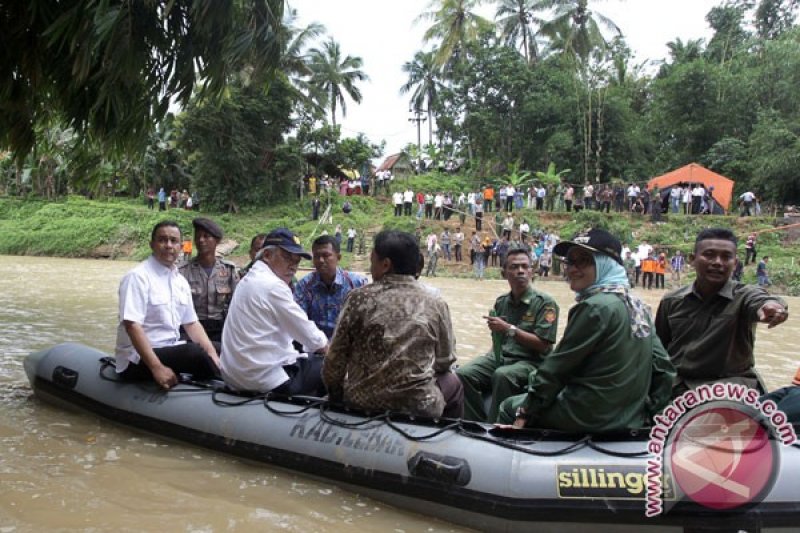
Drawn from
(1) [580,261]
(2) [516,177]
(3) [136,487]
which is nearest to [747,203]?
(2) [516,177]

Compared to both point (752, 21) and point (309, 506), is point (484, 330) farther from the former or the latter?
point (752, 21)

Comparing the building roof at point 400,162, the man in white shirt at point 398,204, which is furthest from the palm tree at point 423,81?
the man in white shirt at point 398,204

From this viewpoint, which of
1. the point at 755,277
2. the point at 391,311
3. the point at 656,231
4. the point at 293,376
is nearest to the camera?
the point at 391,311

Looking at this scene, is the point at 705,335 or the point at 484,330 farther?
the point at 484,330

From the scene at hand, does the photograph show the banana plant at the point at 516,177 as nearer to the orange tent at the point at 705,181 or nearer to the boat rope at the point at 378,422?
the orange tent at the point at 705,181

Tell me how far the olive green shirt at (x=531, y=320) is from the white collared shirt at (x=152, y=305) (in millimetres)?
2393

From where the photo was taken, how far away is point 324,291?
223 inches

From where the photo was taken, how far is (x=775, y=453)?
3295 mm

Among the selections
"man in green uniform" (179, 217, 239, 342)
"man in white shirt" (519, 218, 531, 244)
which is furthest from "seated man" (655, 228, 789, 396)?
"man in white shirt" (519, 218, 531, 244)

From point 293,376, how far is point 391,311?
1.35 meters

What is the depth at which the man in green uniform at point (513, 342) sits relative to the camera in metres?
4.54

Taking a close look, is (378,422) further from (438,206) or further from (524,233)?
(438,206)

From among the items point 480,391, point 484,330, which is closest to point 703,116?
point 484,330

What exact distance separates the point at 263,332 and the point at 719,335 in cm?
272
